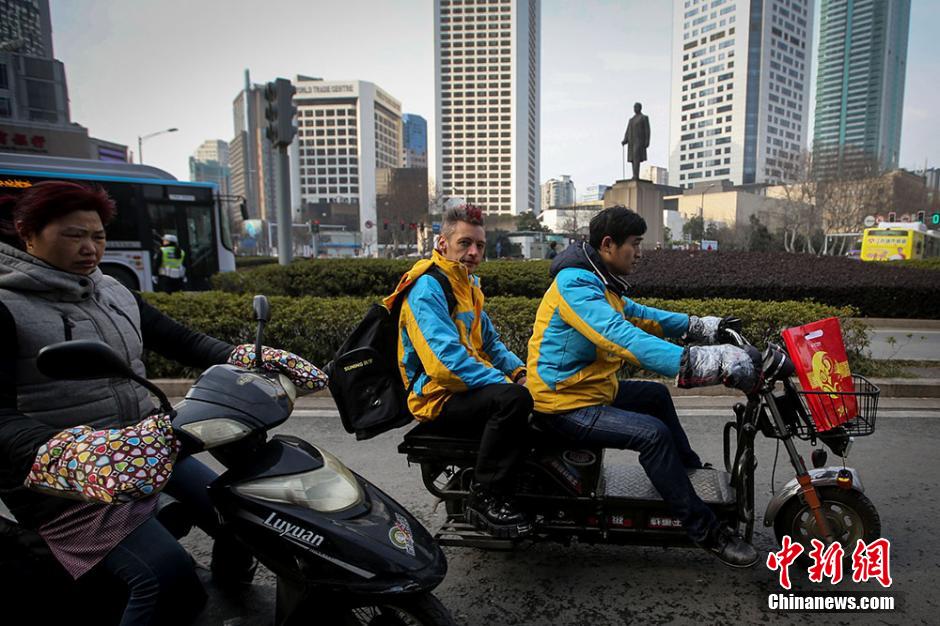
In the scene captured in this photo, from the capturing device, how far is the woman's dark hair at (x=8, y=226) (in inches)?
70.8

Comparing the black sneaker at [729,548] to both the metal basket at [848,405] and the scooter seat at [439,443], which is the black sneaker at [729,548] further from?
the scooter seat at [439,443]

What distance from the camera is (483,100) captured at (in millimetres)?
140250

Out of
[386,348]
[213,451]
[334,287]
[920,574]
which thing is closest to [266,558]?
[213,451]

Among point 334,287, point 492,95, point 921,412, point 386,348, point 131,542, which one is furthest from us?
point 492,95

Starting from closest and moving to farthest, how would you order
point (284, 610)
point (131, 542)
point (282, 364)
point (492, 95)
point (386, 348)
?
point (131, 542) < point (284, 610) < point (282, 364) < point (386, 348) < point (492, 95)

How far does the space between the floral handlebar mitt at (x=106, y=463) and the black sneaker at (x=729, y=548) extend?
7.14 ft

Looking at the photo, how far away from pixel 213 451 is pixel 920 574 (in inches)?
126

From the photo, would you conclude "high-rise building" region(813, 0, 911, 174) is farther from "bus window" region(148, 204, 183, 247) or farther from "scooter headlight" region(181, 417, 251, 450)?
"scooter headlight" region(181, 417, 251, 450)

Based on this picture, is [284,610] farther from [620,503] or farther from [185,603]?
[620,503]

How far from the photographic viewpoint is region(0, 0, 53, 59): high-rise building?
124ft

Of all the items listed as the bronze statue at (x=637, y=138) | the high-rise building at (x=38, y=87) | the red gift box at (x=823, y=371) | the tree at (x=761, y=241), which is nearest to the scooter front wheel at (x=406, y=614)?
the red gift box at (x=823, y=371)

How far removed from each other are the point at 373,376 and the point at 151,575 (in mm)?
1238

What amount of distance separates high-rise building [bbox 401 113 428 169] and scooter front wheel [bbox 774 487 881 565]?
165366 millimetres

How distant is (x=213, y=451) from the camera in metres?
1.76
